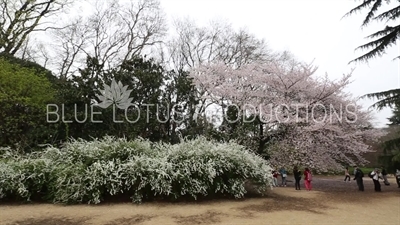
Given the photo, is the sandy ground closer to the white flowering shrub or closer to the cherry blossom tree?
the white flowering shrub

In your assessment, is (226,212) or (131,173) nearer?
(226,212)

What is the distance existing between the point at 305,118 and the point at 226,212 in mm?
7097

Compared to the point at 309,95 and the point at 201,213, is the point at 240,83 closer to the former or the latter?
the point at 309,95

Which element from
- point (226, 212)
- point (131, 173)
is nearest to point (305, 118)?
point (226, 212)

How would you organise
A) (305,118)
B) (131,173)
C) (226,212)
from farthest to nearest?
(305,118) < (131,173) < (226,212)

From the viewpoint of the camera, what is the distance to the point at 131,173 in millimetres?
8828

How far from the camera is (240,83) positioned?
15648 millimetres

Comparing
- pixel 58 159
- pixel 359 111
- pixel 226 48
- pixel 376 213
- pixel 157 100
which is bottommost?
pixel 376 213

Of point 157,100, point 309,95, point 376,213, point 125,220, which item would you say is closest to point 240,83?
point 309,95

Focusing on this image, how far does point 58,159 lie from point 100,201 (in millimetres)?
2304

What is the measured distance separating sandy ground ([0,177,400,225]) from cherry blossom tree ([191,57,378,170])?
3787 mm

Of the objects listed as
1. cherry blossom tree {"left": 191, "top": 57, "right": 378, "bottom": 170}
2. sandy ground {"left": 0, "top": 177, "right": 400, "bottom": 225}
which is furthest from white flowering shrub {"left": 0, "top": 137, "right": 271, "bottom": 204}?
cherry blossom tree {"left": 191, "top": 57, "right": 378, "bottom": 170}

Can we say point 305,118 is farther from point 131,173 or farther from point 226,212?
point 131,173

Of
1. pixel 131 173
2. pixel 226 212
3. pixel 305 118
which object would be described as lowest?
pixel 226 212
